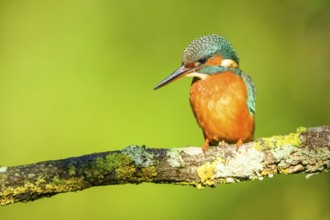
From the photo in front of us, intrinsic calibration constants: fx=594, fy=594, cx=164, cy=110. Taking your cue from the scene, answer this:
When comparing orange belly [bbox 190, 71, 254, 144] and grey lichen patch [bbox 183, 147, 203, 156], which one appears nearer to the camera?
→ grey lichen patch [bbox 183, 147, 203, 156]

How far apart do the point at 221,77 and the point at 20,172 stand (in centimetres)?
155

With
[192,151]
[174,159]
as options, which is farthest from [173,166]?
[192,151]

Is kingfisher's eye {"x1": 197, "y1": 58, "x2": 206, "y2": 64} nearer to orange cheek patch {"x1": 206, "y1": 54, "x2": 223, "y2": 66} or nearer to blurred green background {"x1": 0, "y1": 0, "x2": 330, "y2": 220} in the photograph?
orange cheek patch {"x1": 206, "y1": 54, "x2": 223, "y2": 66}

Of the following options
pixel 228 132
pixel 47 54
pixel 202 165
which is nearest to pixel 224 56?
pixel 228 132

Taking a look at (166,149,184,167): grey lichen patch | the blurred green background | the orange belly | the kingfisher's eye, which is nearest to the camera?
(166,149,184,167): grey lichen patch

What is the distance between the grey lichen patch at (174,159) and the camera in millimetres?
3219

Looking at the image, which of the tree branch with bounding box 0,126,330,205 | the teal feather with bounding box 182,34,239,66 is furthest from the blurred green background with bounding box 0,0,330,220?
the tree branch with bounding box 0,126,330,205

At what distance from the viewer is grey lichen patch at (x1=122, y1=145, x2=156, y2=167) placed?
3156 millimetres

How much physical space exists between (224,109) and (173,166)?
817mm

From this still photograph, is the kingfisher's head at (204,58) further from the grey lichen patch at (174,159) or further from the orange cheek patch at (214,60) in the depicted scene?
the grey lichen patch at (174,159)

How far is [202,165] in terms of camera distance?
129 inches

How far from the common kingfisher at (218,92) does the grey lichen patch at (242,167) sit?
17.2 inches

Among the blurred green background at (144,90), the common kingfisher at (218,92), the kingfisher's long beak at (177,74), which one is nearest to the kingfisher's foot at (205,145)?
the common kingfisher at (218,92)

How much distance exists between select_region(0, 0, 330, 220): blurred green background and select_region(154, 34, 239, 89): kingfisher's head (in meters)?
1.09
